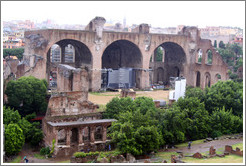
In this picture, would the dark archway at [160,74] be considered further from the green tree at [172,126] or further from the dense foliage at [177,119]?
the green tree at [172,126]

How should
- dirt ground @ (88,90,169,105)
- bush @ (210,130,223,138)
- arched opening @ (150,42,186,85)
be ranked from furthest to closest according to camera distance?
arched opening @ (150,42,186,85) < dirt ground @ (88,90,169,105) < bush @ (210,130,223,138)

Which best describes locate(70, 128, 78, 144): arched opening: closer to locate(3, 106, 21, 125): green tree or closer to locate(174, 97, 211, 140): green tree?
locate(3, 106, 21, 125): green tree

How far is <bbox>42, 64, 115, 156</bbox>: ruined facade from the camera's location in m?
26.6

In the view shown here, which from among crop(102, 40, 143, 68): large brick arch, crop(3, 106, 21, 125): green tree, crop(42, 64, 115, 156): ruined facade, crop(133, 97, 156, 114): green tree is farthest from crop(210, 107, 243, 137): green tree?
crop(102, 40, 143, 68): large brick arch

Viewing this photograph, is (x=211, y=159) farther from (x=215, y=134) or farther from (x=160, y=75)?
(x=160, y=75)

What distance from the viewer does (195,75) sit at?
51.4 m

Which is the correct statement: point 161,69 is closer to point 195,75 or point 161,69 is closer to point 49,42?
point 195,75

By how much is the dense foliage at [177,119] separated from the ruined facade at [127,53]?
13.8 metres

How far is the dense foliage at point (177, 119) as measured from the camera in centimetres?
2438

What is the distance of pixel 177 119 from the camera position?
89.9 feet

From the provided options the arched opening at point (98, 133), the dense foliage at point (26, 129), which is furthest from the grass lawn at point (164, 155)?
the dense foliage at point (26, 129)

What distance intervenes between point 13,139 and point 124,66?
28.7m

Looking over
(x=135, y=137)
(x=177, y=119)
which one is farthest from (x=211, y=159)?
(x=177, y=119)

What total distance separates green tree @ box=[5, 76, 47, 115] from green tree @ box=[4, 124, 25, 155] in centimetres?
648
